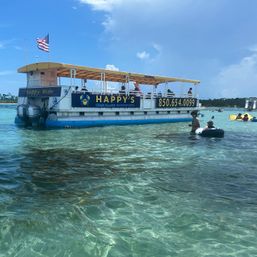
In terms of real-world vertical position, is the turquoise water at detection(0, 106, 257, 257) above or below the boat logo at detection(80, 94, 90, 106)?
below

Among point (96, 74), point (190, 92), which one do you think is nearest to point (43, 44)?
point (96, 74)

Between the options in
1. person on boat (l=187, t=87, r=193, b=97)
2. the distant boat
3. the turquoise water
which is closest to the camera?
the turquoise water

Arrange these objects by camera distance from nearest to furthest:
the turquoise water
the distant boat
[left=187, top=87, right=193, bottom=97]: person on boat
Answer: the turquoise water
the distant boat
[left=187, top=87, right=193, bottom=97]: person on boat

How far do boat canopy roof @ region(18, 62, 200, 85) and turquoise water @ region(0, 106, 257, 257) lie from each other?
46.9 feet

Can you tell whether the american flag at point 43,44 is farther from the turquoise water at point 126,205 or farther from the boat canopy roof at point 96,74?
the turquoise water at point 126,205

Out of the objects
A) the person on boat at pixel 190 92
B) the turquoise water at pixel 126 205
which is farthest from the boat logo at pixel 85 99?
the person on boat at pixel 190 92

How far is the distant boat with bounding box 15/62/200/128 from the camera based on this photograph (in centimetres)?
2634

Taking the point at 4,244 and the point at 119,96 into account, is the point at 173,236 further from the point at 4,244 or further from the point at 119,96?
the point at 119,96

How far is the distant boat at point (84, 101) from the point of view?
86.4 ft

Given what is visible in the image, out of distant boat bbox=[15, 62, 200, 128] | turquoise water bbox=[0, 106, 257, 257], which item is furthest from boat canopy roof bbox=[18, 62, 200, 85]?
turquoise water bbox=[0, 106, 257, 257]

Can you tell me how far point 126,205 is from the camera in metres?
7.40

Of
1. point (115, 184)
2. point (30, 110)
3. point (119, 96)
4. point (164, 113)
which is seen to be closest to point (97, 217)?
point (115, 184)

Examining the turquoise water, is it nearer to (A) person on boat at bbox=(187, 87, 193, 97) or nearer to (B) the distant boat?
(B) the distant boat

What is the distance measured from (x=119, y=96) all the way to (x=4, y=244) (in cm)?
2599
